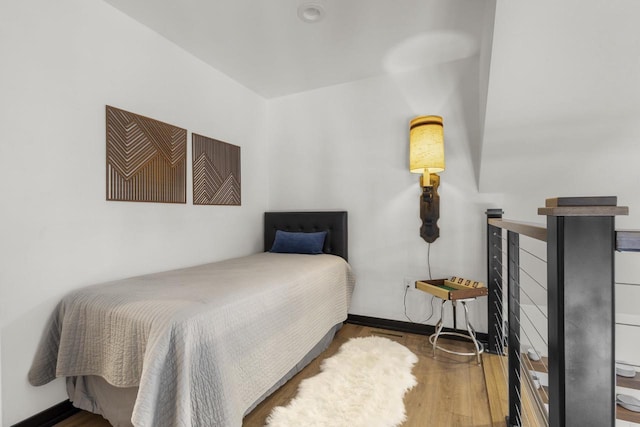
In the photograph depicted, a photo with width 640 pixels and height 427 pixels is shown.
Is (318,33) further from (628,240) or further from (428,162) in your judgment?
(628,240)

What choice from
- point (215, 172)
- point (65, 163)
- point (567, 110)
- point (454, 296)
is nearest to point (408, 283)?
point (454, 296)

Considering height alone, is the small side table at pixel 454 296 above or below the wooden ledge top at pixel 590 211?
below

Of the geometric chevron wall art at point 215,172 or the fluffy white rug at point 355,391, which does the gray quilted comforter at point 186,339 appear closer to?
the fluffy white rug at point 355,391

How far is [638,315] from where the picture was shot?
2.33m

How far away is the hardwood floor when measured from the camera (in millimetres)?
1646

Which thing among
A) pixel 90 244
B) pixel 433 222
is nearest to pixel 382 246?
pixel 433 222

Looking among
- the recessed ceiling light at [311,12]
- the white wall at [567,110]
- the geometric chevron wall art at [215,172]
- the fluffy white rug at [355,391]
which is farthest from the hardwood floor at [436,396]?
the recessed ceiling light at [311,12]

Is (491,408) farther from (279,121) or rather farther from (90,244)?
(279,121)

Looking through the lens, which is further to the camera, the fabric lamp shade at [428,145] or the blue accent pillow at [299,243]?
the blue accent pillow at [299,243]

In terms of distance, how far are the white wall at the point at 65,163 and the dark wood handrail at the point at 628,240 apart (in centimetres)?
232

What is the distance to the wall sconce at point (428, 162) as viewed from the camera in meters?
2.48

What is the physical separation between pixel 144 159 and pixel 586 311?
241 centimetres

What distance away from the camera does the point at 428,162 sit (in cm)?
247

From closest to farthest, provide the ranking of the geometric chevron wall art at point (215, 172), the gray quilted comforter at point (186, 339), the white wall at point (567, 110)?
1. the gray quilted comforter at point (186, 339)
2. the white wall at point (567, 110)
3. the geometric chevron wall art at point (215, 172)
